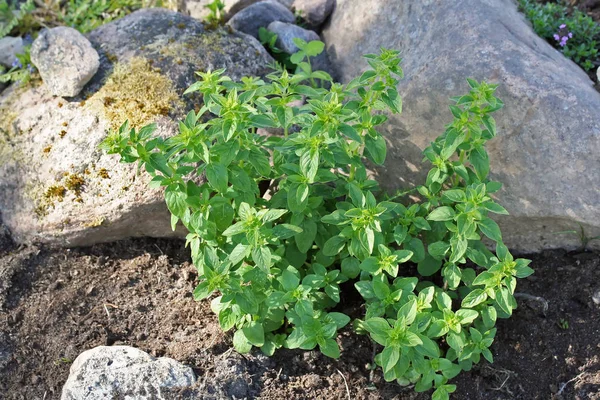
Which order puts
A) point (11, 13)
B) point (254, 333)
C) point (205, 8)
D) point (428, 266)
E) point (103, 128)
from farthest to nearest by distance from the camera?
point (11, 13), point (205, 8), point (103, 128), point (428, 266), point (254, 333)

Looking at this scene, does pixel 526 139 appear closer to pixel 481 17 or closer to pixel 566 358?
pixel 481 17

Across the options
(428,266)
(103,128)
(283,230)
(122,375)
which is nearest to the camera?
(283,230)

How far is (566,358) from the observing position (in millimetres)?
3982

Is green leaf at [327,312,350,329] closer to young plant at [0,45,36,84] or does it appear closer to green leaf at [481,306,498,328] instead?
green leaf at [481,306,498,328]

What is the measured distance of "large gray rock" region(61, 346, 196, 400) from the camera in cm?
356

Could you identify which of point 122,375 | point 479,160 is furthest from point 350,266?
point 122,375

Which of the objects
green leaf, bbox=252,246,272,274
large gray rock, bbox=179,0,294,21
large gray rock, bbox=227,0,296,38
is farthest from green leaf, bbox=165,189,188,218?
large gray rock, bbox=179,0,294,21

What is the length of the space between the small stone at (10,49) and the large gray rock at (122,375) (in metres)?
2.93

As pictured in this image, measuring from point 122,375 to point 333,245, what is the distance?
1.40 m

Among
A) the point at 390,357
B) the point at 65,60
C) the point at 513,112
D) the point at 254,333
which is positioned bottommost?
the point at 254,333

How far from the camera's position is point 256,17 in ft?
18.0

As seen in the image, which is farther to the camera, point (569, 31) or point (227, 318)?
point (569, 31)

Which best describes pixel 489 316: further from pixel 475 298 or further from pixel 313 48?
pixel 313 48

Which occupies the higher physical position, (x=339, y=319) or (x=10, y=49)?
(x=339, y=319)
